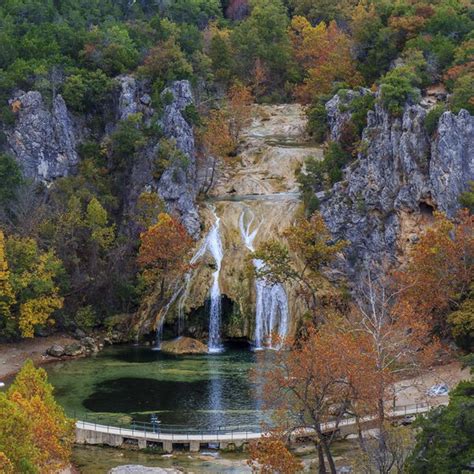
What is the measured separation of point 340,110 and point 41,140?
2433 cm

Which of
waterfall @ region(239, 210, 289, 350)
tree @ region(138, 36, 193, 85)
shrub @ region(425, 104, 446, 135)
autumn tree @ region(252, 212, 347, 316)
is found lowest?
waterfall @ region(239, 210, 289, 350)

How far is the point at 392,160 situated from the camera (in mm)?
60094

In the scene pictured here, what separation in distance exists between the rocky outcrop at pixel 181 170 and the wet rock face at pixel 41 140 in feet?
26.9

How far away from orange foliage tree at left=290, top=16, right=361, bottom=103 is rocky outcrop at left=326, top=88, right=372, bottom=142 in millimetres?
5184

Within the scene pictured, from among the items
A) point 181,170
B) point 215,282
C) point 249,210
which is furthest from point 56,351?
point 249,210

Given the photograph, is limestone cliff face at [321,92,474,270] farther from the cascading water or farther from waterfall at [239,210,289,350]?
the cascading water

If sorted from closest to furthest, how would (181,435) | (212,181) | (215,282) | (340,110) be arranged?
(181,435)
(215,282)
(340,110)
(212,181)

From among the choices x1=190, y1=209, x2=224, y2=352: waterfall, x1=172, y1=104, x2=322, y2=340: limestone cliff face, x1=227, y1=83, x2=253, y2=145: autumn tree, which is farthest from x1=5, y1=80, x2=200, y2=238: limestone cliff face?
x1=227, y1=83, x2=253, y2=145: autumn tree

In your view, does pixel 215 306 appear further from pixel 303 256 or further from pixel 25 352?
pixel 25 352

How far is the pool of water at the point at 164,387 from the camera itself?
43.0 metres

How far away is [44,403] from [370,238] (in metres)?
32.9

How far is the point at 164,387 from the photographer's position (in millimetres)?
47875

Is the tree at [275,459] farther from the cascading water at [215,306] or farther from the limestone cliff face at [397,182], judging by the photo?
the limestone cliff face at [397,182]

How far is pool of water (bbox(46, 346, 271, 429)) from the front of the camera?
43.0 metres
